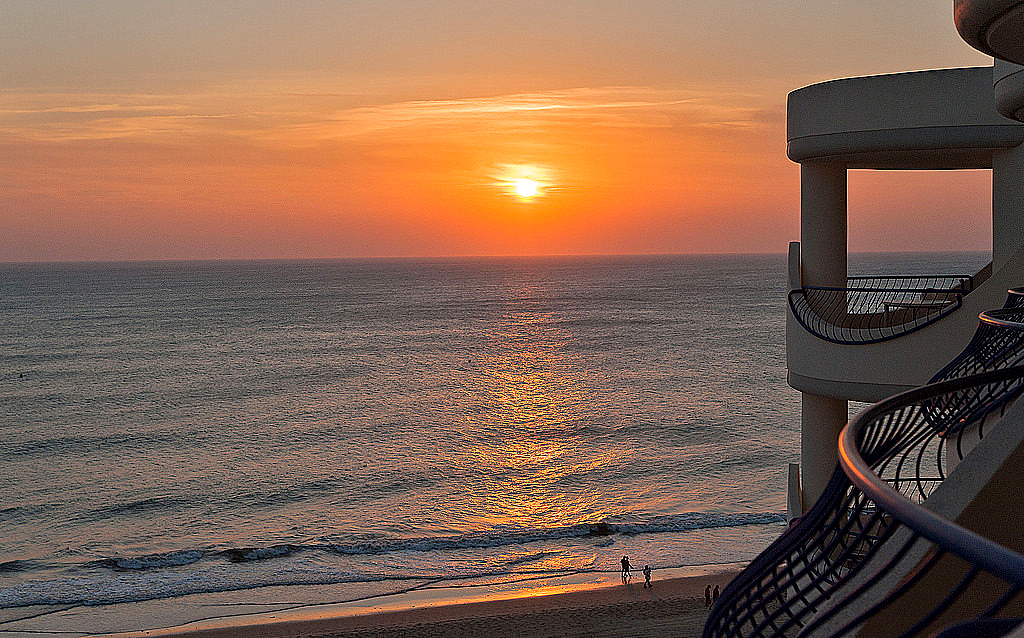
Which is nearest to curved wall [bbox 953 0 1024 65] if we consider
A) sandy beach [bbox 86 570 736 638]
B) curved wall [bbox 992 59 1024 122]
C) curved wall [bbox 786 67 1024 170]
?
curved wall [bbox 992 59 1024 122]

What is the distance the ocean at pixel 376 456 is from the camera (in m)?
26.5

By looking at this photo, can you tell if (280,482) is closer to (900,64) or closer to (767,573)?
(900,64)

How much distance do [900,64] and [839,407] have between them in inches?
812

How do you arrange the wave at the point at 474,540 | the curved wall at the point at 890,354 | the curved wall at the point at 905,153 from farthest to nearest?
the wave at the point at 474,540 < the curved wall at the point at 905,153 < the curved wall at the point at 890,354

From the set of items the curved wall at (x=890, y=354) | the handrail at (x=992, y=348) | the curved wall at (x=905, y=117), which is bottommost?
the curved wall at (x=890, y=354)

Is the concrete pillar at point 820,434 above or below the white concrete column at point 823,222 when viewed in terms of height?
below

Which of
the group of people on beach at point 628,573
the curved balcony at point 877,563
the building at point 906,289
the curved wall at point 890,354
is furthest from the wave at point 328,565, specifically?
the curved balcony at point 877,563

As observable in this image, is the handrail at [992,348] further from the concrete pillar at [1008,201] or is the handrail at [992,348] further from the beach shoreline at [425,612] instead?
the beach shoreline at [425,612]

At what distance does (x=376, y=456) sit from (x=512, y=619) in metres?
19.2

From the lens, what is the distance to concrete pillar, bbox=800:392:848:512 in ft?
43.4

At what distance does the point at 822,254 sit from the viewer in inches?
524

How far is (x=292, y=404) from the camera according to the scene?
50.9 metres

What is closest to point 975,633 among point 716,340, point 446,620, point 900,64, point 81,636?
point 446,620

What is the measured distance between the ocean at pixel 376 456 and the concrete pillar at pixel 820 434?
12520mm
